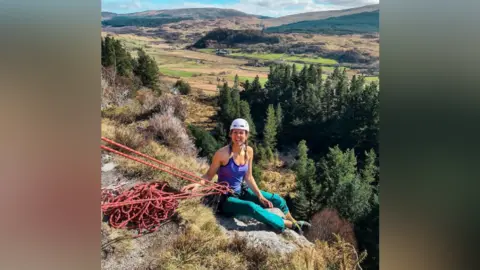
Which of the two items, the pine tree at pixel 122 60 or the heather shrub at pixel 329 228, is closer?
the heather shrub at pixel 329 228

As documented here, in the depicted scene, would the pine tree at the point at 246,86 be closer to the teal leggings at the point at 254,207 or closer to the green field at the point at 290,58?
the green field at the point at 290,58

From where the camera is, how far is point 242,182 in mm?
2916

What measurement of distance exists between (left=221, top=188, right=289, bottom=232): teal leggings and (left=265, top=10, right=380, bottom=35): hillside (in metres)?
0.98

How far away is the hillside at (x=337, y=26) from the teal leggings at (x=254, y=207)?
3.21ft

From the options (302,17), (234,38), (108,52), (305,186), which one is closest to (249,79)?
(234,38)

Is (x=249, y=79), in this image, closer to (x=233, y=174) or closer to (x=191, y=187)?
(x=233, y=174)

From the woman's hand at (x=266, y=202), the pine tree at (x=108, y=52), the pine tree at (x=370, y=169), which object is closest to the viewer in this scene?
the pine tree at (x=370, y=169)

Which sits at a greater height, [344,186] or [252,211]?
[344,186]

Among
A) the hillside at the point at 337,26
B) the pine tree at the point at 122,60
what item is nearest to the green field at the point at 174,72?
the pine tree at the point at 122,60

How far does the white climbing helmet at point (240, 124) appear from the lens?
2.88m

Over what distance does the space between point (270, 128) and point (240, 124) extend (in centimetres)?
18

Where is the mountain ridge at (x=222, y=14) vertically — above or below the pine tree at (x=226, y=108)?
above
